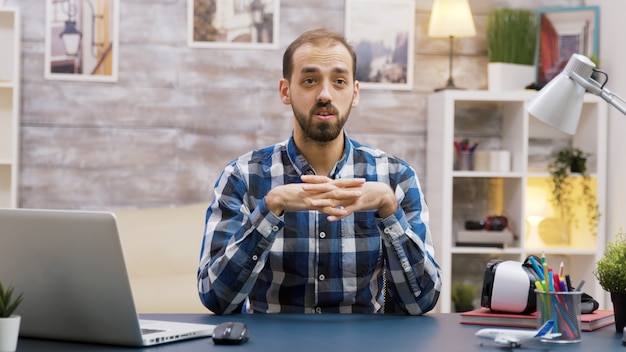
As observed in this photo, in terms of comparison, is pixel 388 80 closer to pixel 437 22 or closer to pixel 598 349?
pixel 437 22

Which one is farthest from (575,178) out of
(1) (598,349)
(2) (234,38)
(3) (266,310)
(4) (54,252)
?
(4) (54,252)

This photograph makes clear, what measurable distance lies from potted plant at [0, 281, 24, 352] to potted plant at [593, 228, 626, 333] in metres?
1.13

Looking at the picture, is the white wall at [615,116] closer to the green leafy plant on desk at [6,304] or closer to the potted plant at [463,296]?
the potted plant at [463,296]

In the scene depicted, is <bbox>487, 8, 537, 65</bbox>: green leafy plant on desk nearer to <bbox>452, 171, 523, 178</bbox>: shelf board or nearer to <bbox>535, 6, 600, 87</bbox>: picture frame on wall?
<bbox>535, 6, 600, 87</bbox>: picture frame on wall

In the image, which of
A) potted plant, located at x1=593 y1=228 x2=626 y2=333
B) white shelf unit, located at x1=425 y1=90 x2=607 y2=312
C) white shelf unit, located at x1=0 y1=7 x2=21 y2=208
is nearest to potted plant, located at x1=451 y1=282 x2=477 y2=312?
white shelf unit, located at x1=425 y1=90 x2=607 y2=312

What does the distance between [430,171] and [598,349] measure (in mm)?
2723

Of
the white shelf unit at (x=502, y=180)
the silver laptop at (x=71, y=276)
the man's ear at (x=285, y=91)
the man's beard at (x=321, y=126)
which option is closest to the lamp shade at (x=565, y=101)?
the man's beard at (x=321, y=126)

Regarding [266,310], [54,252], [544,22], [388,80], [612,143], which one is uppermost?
[544,22]

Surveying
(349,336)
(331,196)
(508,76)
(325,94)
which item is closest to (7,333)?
(349,336)

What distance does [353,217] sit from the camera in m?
2.32

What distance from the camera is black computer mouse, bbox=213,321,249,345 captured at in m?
1.64

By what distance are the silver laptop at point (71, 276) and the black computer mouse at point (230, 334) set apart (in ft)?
0.24

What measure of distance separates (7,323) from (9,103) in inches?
114

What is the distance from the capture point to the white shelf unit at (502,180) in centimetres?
416
